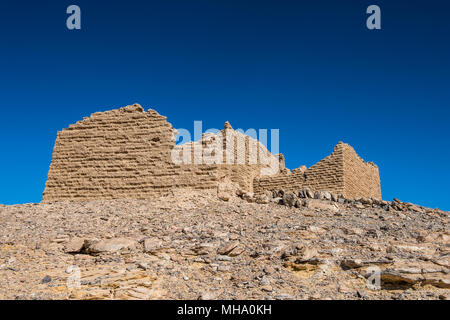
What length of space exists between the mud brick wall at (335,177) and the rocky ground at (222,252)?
727 centimetres

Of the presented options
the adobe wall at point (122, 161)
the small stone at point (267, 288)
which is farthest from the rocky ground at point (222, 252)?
the adobe wall at point (122, 161)

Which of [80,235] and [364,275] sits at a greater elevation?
[80,235]

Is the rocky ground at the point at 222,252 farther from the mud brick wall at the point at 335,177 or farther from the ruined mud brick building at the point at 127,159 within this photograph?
the mud brick wall at the point at 335,177

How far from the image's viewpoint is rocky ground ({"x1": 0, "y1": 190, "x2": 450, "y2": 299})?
579 centimetres

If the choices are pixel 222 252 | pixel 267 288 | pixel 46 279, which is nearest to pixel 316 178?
pixel 222 252

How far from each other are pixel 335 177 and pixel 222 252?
12.5m

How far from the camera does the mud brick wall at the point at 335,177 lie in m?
18.2

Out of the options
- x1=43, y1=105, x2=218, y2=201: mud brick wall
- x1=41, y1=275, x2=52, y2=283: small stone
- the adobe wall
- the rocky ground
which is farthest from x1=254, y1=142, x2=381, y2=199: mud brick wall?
x1=41, y1=275, x2=52, y2=283: small stone

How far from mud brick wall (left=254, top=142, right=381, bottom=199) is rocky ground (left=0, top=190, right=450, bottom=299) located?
7.27m
